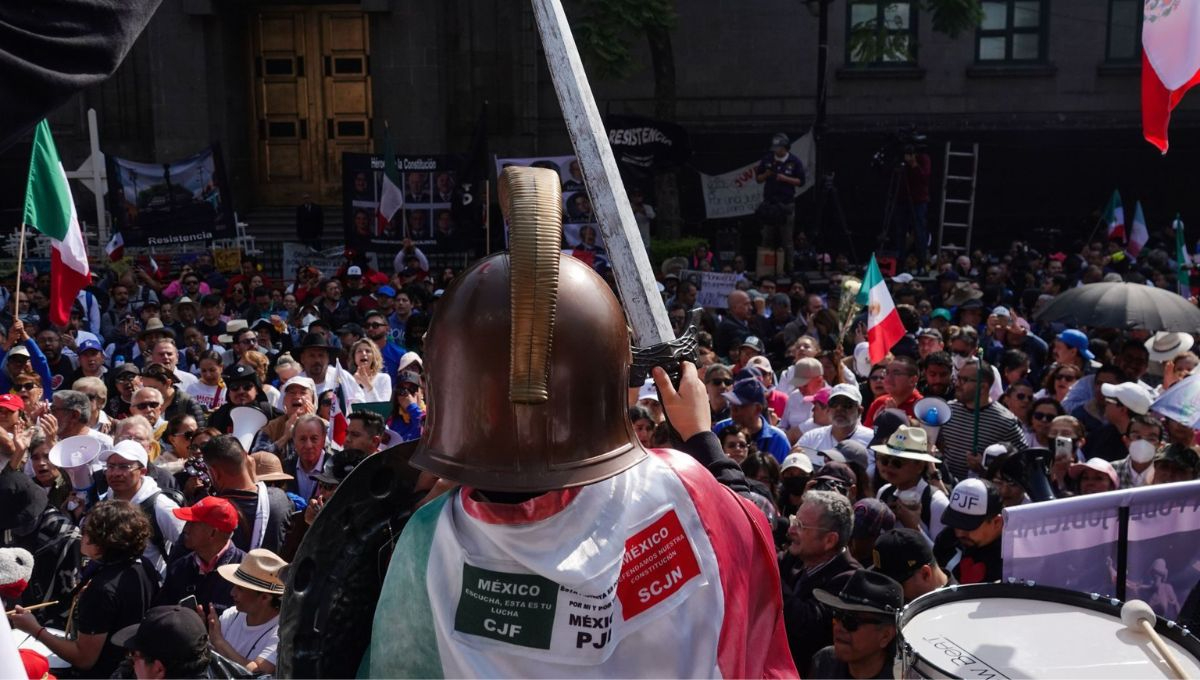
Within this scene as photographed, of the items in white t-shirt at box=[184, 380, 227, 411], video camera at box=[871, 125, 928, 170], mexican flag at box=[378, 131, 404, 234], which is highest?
video camera at box=[871, 125, 928, 170]

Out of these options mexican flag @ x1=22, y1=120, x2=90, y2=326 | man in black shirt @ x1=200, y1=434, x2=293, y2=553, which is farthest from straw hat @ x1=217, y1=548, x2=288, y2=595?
mexican flag @ x1=22, y1=120, x2=90, y2=326

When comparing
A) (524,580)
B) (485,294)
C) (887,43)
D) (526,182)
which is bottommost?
(524,580)

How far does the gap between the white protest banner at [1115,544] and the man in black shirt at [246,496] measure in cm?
350

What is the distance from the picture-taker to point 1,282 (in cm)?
1648

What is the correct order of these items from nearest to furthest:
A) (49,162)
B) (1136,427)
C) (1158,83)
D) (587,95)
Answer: (587,95)
(1158,83)
(1136,427)
(49,162)

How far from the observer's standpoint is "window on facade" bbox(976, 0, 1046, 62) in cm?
2281

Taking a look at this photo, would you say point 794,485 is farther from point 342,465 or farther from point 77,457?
point 77,457

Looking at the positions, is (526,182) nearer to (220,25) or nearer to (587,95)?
(587,95)

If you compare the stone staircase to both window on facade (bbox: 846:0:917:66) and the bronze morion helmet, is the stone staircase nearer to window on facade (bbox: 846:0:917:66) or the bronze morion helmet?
window on facade (bbox: 846:0:917:66)

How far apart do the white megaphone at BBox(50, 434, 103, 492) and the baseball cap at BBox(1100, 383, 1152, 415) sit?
20.2 ft

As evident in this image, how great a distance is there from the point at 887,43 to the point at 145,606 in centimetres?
1782

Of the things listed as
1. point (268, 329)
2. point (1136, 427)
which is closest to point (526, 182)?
point (1136, 427)

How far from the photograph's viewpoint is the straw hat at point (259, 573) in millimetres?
5000

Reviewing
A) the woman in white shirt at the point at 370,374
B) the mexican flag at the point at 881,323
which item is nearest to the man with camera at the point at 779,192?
the mexican flag at the point at 881,323
